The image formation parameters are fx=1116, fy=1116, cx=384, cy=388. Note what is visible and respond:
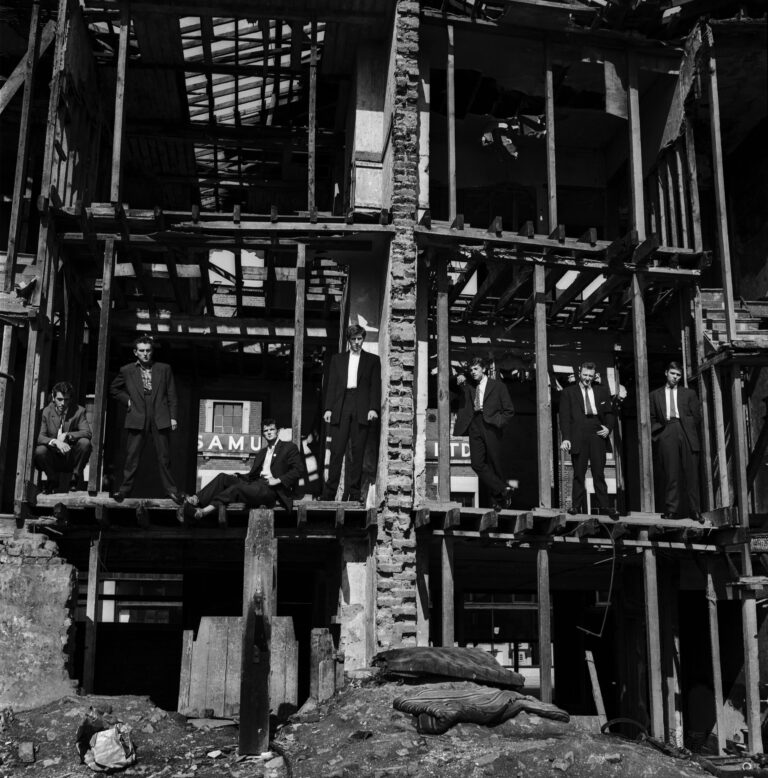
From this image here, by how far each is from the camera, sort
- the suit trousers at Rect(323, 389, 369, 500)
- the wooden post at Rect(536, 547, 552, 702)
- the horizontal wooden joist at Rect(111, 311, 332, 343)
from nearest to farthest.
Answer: the wooden post at Rect(536, 547, 552, 702)
the suit trousers at Rect(323, 389, 369, 500)
the horizontal wooden joist at Rect(111, 311, 332, 343)

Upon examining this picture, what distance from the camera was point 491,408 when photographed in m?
15.7

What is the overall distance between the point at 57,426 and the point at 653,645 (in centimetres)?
861

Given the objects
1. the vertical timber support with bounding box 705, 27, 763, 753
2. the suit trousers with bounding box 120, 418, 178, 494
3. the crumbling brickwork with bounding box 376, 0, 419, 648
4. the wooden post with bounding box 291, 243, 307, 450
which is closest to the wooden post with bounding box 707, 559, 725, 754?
the vertical timber support with bounding box 705, 27, 763, 753

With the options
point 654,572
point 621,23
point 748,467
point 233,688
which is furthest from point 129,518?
point 621,23

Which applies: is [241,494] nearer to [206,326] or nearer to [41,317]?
[41,317]

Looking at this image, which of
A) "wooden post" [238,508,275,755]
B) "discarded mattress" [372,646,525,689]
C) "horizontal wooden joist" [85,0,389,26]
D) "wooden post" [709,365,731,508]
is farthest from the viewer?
"horizontal wooden joist" [85,0,389,26]

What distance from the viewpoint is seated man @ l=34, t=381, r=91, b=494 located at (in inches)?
587

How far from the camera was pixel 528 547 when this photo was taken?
50.9 feet

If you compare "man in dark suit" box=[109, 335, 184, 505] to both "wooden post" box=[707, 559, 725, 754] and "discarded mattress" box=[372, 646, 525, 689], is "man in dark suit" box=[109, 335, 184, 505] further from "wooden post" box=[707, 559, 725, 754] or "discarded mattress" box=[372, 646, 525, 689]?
"wooden post" box=[707, 559, 725, 754]

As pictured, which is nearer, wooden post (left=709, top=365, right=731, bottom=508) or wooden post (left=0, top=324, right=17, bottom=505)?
wooden post (left=0, top=324, right=17, bottom=505)

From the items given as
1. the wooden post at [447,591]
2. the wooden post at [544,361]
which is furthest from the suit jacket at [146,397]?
the wooden post at [544,361]

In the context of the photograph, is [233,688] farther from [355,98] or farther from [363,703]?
[355,98]

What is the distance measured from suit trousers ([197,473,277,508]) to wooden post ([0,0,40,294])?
2.98 m

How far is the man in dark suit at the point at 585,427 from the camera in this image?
51.7 feet
